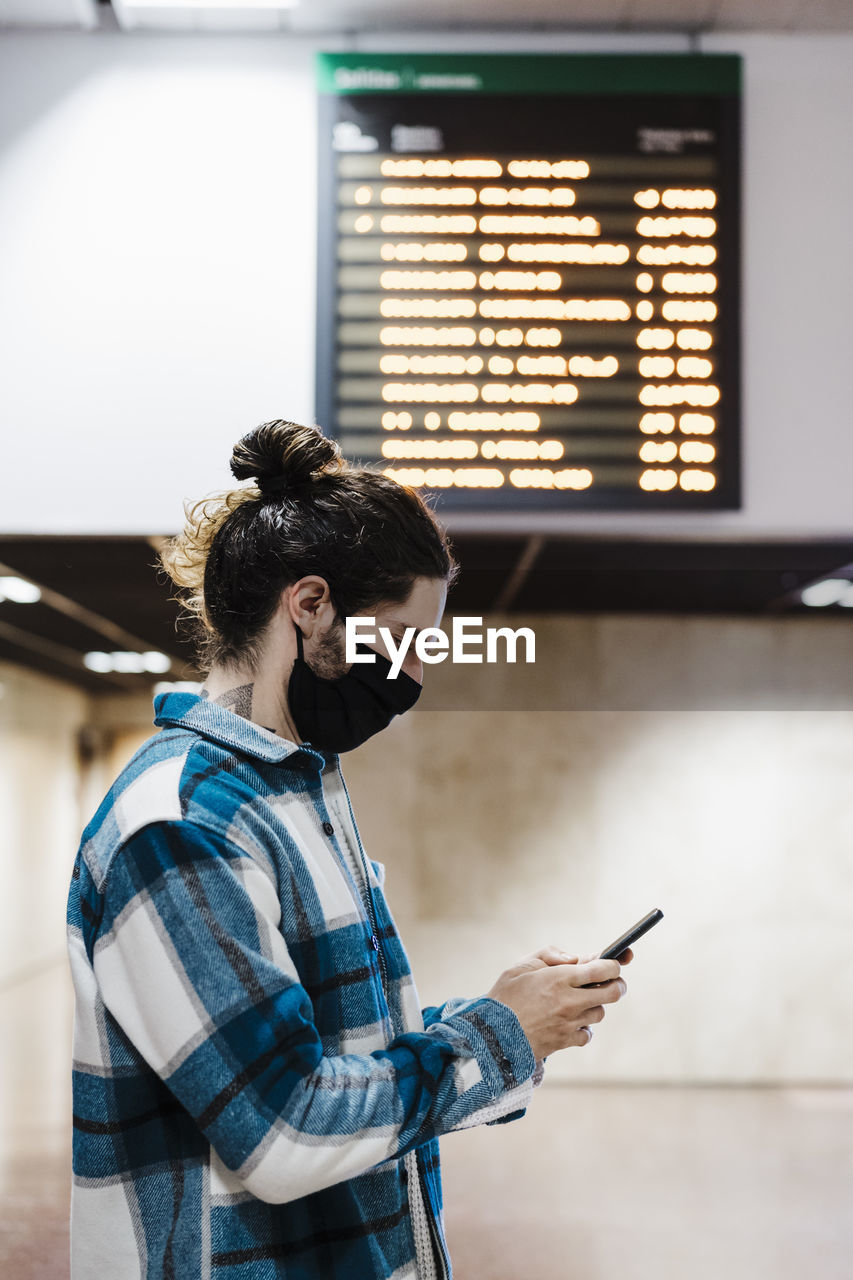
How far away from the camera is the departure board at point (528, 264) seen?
1787mm

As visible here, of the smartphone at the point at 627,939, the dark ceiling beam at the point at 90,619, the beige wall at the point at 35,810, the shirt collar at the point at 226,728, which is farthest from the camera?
the beige wall at the point at 35,810

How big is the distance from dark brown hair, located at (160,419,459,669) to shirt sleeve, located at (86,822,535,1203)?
0.24m

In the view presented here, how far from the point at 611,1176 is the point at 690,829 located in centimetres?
114

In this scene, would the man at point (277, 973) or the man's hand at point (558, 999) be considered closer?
the man at point (277, 973)

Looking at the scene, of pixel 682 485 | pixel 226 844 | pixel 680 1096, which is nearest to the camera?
pixel 226 844

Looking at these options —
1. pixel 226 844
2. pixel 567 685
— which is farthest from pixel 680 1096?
pixel 226 844

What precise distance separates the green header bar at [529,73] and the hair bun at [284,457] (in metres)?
1.10

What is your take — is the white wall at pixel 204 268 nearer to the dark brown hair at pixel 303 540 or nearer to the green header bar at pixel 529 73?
the green header bar at pixel 529 73

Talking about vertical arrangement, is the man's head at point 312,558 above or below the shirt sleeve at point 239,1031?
above

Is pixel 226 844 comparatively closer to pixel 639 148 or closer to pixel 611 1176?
pixel 639 148

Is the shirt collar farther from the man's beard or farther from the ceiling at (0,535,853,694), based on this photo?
A: the ceiling at (0,535,853,694)

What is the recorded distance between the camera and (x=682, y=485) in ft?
5.84

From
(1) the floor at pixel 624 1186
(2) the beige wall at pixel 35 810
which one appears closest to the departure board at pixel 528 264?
(1) the floor at pixel 624 1186

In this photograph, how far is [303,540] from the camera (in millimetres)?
945
